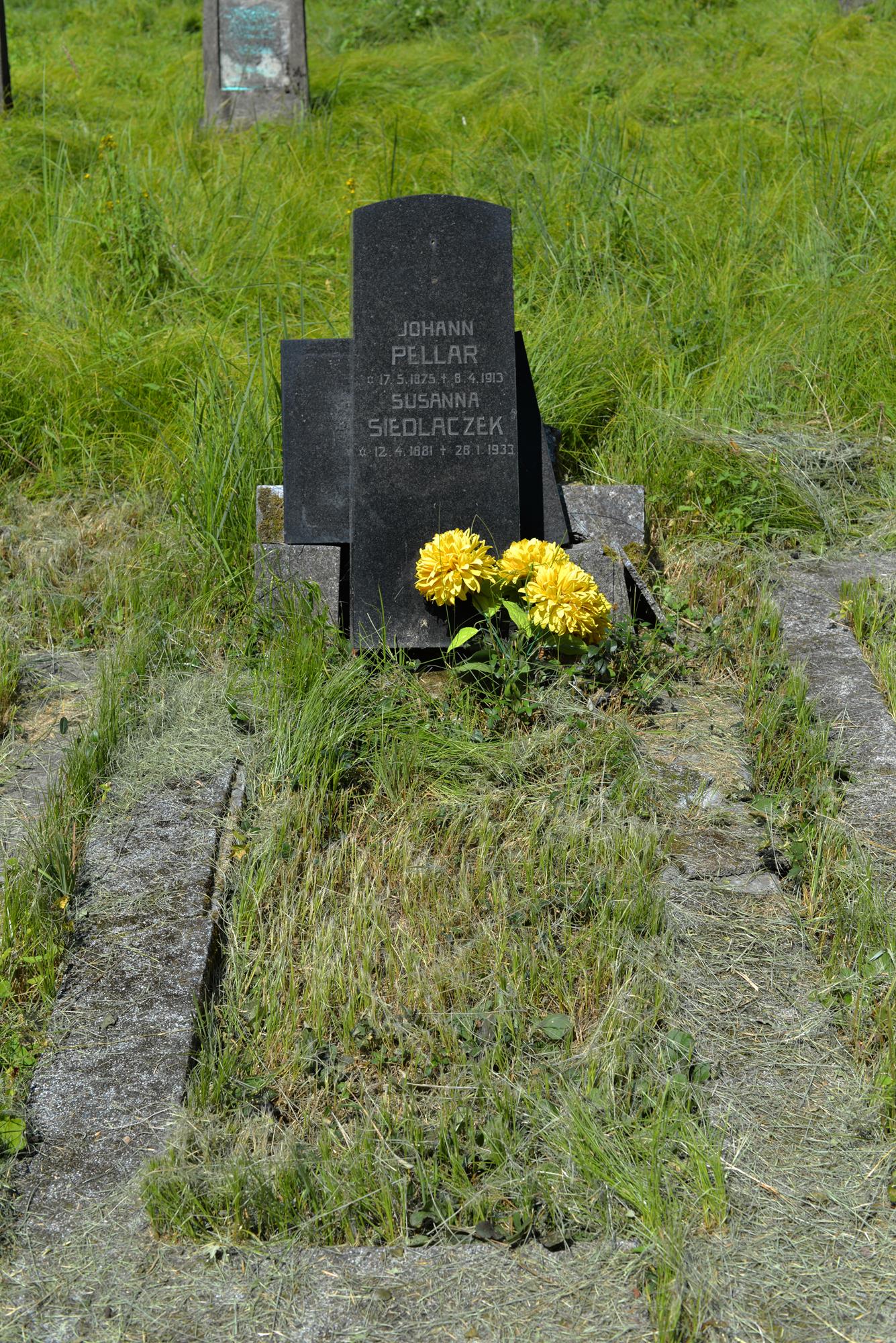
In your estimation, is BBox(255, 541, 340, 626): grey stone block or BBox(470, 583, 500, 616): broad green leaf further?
BBox(255, 541, 340, 626): grey stone block

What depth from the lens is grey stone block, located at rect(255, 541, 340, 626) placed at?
11.9 feet

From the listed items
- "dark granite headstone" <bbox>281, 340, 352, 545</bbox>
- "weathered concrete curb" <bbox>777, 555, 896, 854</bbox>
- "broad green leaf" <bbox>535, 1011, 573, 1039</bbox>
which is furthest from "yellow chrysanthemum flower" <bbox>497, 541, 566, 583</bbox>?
"broad green leaf" <bbox>535, 1011, 573, 1039</bbox>

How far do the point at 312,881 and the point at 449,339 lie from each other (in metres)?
1.64

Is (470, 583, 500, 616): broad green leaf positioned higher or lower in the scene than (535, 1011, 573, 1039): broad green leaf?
higher

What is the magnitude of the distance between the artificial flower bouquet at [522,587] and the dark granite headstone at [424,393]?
19 cm

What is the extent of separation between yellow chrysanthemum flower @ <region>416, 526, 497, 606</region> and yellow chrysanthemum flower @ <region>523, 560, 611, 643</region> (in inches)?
5.4

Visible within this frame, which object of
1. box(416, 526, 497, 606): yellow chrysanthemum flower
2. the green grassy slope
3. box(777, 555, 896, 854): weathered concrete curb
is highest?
the green grassy slope

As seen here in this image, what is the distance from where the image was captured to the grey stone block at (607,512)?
13.0ft

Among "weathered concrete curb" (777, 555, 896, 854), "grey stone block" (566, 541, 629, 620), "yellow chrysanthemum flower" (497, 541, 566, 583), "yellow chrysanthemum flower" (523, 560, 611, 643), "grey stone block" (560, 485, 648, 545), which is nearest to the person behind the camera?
"weathered concrete curb" (777, 555, 896, 854)

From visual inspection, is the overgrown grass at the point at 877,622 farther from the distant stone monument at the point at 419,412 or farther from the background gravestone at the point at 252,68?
the background gravestone at the point at 252,68

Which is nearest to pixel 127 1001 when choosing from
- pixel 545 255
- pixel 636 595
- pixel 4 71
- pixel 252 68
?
pixel 636 595

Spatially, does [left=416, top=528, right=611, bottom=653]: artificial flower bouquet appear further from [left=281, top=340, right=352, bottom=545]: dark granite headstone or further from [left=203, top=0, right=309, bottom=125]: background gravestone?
[left=203, top=0, right=309, bottom=125]: background gravestone

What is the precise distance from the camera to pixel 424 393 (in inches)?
142

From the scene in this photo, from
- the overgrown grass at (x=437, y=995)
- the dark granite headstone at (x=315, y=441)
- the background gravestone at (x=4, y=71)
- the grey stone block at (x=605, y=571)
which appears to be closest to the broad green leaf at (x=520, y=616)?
the overgrown grass at (x=437, y=995)
